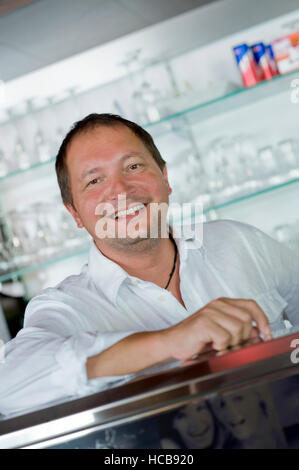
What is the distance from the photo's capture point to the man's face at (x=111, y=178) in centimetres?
116

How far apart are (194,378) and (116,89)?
1876mm

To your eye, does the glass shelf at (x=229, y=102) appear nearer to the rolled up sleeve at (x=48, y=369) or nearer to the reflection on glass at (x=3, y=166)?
the reflection on glass at (x=3, y=166)

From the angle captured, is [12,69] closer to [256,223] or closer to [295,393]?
[256,223]

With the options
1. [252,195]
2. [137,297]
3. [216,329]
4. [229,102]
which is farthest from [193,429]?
[229,102]

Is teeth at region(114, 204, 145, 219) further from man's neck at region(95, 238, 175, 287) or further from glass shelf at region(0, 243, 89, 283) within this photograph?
glass shelf at region(0, 243, 89, 283)

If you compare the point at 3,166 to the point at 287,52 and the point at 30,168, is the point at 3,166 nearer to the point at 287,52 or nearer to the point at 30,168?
the point at 30,168

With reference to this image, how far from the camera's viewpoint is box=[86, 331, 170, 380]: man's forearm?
62cm

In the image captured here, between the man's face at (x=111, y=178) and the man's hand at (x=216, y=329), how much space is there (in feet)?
1.73

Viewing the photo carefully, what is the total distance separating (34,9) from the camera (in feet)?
4.66

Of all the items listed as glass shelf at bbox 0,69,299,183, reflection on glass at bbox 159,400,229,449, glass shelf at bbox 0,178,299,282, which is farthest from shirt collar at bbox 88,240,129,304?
glass shelf at bbox 0,69,299,183

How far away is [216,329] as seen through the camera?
23.5 inches

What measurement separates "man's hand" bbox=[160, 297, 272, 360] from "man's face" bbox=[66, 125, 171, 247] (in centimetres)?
53

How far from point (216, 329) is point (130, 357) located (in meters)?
0.11
